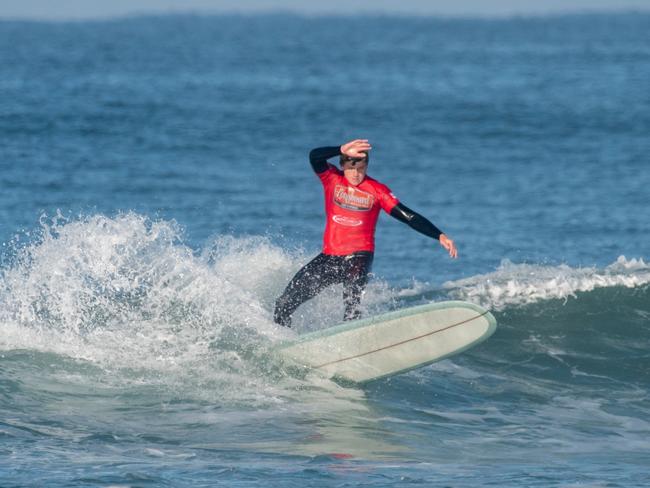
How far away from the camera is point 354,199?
11.2 metres

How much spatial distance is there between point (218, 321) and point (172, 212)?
1097 centimetres

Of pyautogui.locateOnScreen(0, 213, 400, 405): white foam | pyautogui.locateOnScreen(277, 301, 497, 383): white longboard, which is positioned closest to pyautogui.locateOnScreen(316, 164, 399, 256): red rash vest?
pyautogui.locateOnScreen(277, 301, 497, 383): white longboard

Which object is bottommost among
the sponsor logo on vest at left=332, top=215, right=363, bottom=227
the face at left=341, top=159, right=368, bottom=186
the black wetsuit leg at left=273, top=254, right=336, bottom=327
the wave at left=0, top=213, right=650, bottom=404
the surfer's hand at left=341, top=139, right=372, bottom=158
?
the wave at left=0, top=213, right=650, bottom=404

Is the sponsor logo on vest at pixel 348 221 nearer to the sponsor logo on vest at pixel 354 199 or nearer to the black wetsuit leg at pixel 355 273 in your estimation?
the sponsor logo on vest at pixel 354 199

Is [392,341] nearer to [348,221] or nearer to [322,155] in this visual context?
[348,221]

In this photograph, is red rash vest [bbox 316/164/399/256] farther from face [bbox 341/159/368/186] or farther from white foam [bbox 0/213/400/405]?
white foam [bbox 0/213/400/405]

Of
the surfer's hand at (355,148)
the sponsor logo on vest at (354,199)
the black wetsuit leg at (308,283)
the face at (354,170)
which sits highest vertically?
the surfer's hand at (355,148)

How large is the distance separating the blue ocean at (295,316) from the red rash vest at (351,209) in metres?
1.05

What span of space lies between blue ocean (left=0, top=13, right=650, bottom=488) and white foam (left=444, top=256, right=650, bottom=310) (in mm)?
38

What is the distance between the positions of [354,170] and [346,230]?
588 millimetres

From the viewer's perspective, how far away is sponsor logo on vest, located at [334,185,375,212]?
11141 mm

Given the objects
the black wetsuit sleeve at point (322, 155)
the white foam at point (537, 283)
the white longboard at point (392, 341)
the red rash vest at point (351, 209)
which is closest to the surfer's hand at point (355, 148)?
the black wetsuit sleeve at point (322, 155)

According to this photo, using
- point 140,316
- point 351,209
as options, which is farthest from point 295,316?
point 351,209

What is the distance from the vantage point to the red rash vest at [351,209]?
439 inches
